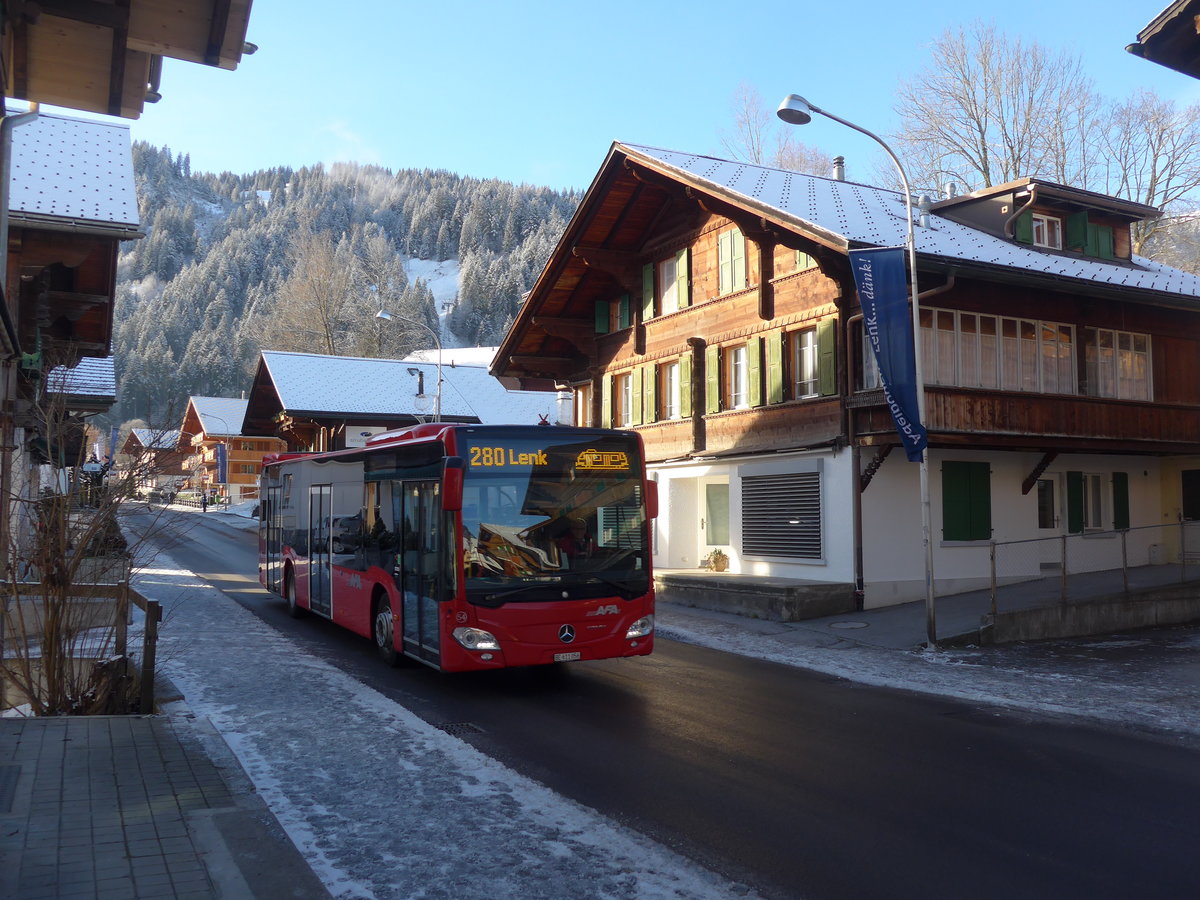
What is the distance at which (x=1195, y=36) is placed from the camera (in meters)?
10.1

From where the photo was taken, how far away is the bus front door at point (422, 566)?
10922 mm

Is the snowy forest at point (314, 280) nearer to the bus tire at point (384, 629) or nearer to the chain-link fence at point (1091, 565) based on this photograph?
the chain-link fence at point (1091, 565)

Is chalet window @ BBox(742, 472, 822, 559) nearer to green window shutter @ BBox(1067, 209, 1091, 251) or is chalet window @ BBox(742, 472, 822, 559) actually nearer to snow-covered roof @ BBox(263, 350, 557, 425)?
green window shutter @ BBox(1067, 209, 1091, 251)

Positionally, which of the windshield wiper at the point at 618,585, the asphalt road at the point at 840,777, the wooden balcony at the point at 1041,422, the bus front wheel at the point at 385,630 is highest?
the wooden balcony at the point at 1041,422

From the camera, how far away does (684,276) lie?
2545 cm

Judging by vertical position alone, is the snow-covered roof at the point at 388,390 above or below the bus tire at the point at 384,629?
above

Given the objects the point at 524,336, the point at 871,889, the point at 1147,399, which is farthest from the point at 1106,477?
the point at 871,889

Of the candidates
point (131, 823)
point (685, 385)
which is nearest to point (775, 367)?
point (685, 385)

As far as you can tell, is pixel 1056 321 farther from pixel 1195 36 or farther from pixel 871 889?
pixel 871 889

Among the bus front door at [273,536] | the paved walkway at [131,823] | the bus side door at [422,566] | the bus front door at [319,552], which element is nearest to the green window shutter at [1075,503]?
the bus front door at [319,552]

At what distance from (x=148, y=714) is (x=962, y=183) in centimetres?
3457

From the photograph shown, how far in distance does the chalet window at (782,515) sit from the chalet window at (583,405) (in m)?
9.16

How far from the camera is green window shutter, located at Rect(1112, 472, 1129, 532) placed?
76.5 feet

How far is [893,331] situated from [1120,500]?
11185 mm
